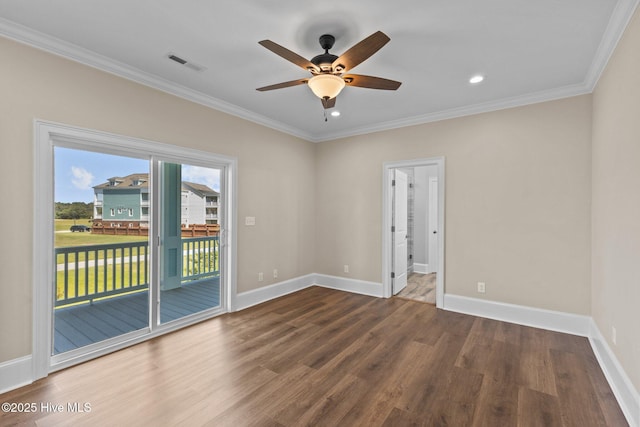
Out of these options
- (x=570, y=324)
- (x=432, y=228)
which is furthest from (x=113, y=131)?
(x=432, y=228)

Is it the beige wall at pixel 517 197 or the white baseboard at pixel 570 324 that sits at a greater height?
the beige wall at pixel 517 197

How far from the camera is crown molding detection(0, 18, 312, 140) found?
2.23 m

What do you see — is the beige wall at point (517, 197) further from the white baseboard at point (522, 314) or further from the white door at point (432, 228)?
the white door at point (432, 228)

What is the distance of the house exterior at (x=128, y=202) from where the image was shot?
2.84 m

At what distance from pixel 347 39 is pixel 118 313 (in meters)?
3.60

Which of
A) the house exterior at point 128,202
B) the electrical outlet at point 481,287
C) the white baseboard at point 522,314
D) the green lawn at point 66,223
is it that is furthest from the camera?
the electrical outlet at point 481,287

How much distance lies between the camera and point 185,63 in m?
2.77

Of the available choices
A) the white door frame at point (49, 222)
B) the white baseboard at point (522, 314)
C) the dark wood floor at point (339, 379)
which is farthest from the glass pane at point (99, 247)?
the white baseboard at point (522, 314)

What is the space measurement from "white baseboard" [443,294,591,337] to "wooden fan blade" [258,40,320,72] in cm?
345

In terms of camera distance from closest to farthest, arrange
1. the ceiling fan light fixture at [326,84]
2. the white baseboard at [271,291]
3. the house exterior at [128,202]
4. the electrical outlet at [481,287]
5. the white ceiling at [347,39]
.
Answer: the white ceiling at [347,39] → the ceiling fan light fixture at [326,84] → the house exterior at [128,202] → the electrical outlet at [481,287] → the white baseboard at [271,291]

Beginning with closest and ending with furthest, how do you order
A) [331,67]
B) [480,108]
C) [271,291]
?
1. [331,67]
2. [480,108]
3. [271,291]

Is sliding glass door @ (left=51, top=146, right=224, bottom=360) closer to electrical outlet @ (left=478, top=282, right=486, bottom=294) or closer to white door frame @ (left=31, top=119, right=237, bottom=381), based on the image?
white door frame @ (left=31, top=119, right=237, bottom=381)

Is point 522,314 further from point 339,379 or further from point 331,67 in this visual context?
point 331,67

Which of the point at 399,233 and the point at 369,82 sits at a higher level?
the point at 369,82
